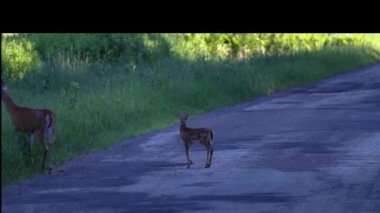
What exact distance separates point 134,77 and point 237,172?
10.4m

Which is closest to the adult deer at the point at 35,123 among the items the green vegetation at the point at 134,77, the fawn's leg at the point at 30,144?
the fawn's leg at the point at 30,144

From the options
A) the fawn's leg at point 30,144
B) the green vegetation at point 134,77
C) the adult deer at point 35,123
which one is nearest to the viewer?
the adult deer at point 35,123

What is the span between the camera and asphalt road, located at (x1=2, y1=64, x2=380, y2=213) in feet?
44.0

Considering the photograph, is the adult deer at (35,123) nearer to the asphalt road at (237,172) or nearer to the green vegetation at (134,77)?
the green vegetation at (134,77)

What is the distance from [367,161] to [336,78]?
756 inches

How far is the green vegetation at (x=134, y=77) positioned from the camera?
19359 mm

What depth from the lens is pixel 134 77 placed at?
26.1 metres

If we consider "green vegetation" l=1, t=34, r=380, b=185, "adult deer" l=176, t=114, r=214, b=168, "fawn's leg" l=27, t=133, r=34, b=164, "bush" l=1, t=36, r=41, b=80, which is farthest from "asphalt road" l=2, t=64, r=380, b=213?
"bush" l=1, t=36, r=41, b=80

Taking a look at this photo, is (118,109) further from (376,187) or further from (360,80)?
(360,80)

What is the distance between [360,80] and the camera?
1374 inches

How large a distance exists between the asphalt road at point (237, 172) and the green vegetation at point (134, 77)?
2.10 feet

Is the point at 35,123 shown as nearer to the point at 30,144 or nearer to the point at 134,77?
the point at 30,144
